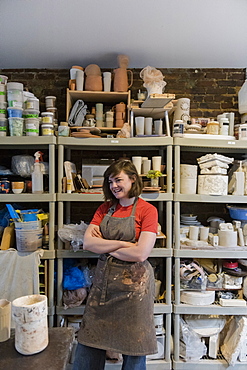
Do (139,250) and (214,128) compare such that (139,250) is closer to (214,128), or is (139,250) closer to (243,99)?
(214,128)

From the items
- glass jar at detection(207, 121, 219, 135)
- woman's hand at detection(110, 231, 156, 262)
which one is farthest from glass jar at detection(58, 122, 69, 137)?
glass jar at detection(207, 121, 219, 135)

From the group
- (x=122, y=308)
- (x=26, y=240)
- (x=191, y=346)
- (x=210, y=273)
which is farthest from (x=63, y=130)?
(x=191, y=346)

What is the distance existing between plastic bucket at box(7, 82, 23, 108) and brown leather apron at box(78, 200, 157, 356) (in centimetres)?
135

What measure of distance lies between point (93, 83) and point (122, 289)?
5.79ft

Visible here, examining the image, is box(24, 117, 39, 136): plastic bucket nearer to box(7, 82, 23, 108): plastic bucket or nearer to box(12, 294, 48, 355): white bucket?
box(7, 82, 23, 108): plastic bucket

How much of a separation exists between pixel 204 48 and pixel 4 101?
5.83 feet

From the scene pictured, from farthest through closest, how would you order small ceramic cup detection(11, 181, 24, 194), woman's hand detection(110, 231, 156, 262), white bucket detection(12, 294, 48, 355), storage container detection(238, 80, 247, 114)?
storage container detection(238, 80, 247, 114), small ceramic cup detection(11, 181, 24, 194), woman's hand detection(110, 231, 156, 262), white bucket detection(12, 294, 48, 355)


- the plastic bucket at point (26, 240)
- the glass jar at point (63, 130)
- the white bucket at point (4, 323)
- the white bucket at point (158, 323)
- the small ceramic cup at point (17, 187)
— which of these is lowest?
the white bucket at point (158, 323)

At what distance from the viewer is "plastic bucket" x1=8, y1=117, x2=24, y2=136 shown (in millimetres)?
2320

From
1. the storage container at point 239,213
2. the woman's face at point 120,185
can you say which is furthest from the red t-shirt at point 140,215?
the storage container at point 239,213

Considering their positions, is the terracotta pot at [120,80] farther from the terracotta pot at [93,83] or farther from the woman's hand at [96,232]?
the woman's hand at [96,232]

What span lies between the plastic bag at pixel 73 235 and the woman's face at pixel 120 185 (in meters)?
0.62

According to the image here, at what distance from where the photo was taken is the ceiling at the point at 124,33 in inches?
73.7

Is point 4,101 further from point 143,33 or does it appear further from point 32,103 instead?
point 143,33
